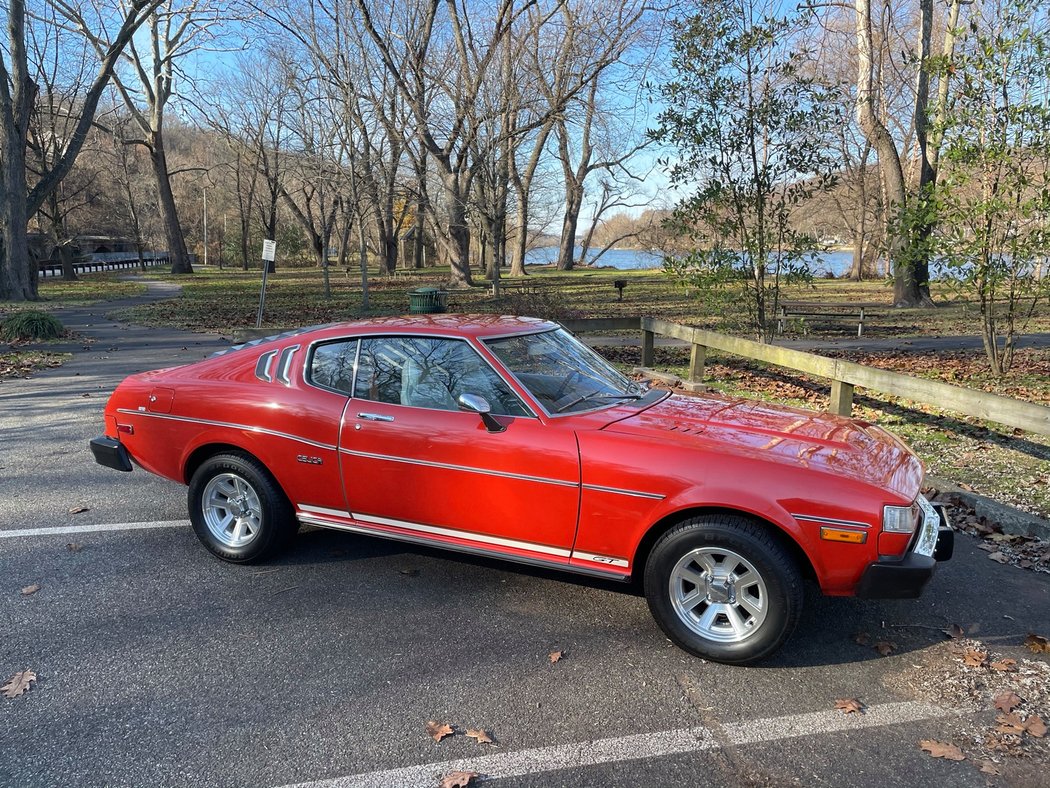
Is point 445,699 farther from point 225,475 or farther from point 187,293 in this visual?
point 187,293

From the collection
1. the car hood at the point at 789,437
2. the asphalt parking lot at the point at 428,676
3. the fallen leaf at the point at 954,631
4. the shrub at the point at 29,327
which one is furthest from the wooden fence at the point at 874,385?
the shrub at the point at 29,327

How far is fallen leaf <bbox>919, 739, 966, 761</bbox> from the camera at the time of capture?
267 centimetres

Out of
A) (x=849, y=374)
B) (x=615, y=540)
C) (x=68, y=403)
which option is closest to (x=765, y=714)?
(x=615, y=540)

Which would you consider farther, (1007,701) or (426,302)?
(426,302)

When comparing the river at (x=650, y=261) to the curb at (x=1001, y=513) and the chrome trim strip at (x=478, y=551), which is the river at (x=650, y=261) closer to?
the curb at (x=1001, y=513)

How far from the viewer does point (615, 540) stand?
3387 millimetres

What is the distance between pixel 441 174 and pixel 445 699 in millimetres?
22648

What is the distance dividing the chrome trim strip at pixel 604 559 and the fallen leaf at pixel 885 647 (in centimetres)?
130

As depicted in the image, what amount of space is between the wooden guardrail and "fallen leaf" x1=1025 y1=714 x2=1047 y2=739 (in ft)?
9.31

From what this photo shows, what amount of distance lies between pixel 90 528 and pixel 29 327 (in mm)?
12242

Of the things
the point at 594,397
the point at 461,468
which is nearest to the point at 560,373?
the point at 594,397

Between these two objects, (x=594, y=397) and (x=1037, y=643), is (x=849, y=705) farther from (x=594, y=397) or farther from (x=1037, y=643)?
Answer: (x=594, y=397)

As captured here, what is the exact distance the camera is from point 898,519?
10.0 feet

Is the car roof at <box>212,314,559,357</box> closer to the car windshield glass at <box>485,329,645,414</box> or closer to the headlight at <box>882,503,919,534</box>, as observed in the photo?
the car windshield glass at <box>485,329,645,414</box>
